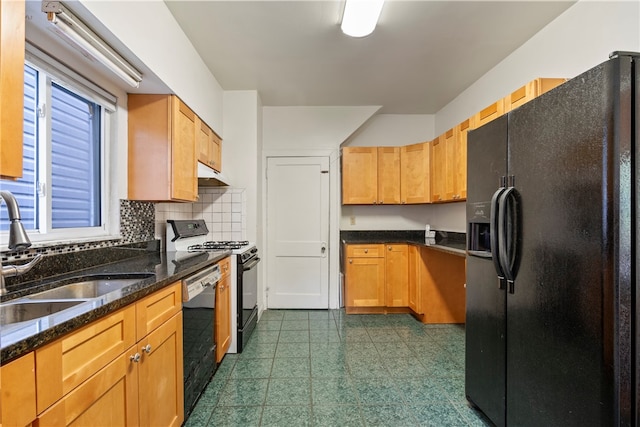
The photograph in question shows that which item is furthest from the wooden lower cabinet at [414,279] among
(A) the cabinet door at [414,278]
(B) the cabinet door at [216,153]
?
(B) the cabinet door at [216,153]

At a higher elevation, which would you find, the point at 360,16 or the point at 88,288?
the point at 360,16

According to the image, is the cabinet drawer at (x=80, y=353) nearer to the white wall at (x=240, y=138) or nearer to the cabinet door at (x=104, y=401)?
the cabinet door at (x=104, y=401)

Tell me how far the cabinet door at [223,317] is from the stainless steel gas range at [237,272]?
72 millimetres

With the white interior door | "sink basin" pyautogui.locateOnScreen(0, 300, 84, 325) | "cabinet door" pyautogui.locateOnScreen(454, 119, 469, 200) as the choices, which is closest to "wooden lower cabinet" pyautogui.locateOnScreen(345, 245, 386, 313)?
the white interior door

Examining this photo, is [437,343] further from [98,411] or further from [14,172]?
[14,172]

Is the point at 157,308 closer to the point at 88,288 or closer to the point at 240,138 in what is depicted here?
the point at 88,288

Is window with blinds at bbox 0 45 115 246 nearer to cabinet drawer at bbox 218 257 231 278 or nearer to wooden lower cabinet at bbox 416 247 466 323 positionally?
cabinet drawer at bbox 218 257 231 278

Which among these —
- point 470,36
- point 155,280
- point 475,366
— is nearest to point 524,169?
point 475,366

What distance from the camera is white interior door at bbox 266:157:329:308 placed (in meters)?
3.94

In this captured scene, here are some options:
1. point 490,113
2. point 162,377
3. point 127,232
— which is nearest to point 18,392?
point 162,377

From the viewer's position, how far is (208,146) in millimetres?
2928

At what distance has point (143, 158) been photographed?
220cm

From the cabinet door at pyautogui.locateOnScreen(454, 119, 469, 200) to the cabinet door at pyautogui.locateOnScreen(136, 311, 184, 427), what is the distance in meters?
2.68

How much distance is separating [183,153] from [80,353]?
171 cm
